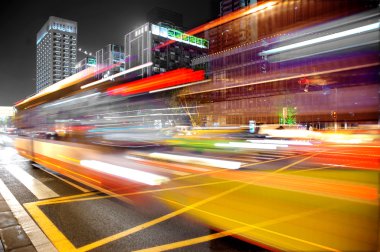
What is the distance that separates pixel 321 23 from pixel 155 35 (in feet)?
19.4

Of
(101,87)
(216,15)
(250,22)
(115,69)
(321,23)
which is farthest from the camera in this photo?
(115,69)

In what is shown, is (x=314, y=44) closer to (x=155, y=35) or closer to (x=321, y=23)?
(x=321, y=23)

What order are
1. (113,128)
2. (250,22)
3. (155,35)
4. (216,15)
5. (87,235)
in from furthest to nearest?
(155,35) → (113,128) → (216,15) → (250,22) → (87,235)

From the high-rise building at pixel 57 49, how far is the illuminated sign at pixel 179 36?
145 metres

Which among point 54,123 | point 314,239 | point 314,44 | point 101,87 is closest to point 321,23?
point 314,44

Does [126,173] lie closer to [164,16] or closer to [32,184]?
[32,184]

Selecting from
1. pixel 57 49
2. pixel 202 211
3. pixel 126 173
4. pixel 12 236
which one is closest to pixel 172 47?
pixel 126 173

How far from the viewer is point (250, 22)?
5.06 metres

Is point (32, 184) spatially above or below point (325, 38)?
below

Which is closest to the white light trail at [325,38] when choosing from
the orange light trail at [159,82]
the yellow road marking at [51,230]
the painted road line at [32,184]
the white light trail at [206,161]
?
the orange light trail at [159,82]

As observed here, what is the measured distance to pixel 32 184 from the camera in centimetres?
845

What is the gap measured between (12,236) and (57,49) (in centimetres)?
15833

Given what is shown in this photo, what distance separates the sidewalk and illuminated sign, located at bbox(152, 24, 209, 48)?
464 cm

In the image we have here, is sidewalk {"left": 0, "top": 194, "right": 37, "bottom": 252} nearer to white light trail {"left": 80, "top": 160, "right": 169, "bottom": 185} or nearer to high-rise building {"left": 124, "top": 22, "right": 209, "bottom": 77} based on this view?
white light trail {"left": 80, "top": 160, "right": 169, "bottom": 185}
